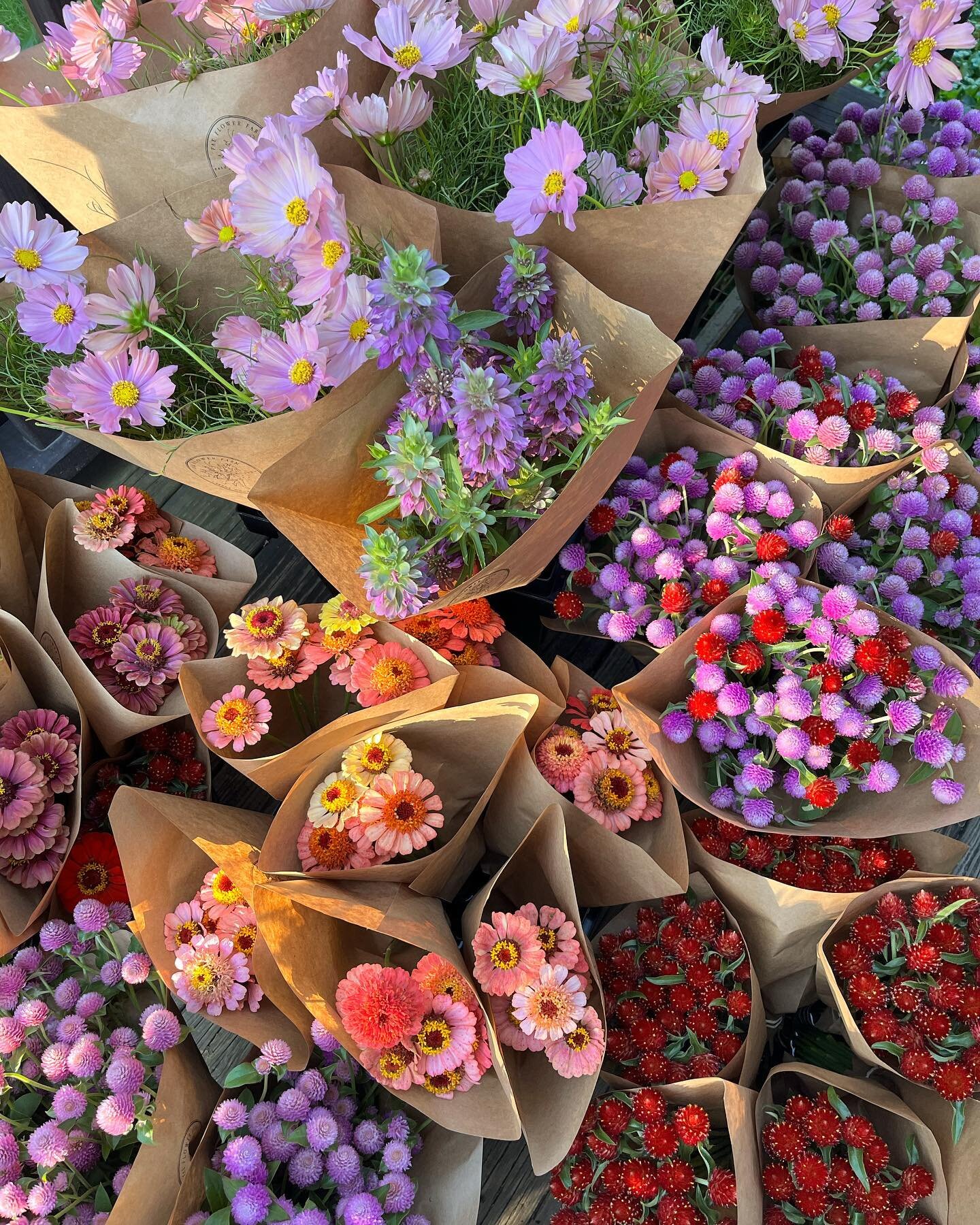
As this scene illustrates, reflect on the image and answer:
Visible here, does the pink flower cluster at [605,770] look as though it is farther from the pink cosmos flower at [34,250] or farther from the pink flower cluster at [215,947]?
the pink cosmos flower at [34,250]

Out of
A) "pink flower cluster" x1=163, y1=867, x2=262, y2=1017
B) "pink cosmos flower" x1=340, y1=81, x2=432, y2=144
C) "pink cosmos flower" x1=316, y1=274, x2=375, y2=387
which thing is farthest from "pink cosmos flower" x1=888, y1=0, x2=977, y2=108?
→ "pink flower cluster" x1=163, y1=867, x2=262, y2=1017

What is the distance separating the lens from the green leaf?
0.73 metres

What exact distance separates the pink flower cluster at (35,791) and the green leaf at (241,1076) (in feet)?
0.84

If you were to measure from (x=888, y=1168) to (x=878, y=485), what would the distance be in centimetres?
62

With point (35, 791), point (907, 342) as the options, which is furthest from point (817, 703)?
point (35, 791)

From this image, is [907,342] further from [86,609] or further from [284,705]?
[86,609]

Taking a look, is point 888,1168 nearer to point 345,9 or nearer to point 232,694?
point 232,694

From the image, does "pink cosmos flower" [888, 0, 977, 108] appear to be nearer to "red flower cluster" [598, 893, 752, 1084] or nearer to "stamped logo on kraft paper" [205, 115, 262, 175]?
"stamped logo on kraft paper" [205, 115, 262, 175]

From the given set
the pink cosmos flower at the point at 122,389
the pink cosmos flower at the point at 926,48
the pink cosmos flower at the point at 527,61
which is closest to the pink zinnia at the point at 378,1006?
the pink cosmos flower at the point at 122,389

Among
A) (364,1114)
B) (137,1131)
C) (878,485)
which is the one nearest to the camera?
(137,1131)

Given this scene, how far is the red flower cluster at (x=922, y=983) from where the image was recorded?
706mm

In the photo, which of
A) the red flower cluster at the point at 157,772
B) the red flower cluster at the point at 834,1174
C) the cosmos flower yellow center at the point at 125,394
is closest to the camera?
the red flower cluster at the point at 834,1174

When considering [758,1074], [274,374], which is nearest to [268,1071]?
[758,1074]

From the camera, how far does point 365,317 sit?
2.47 feet
